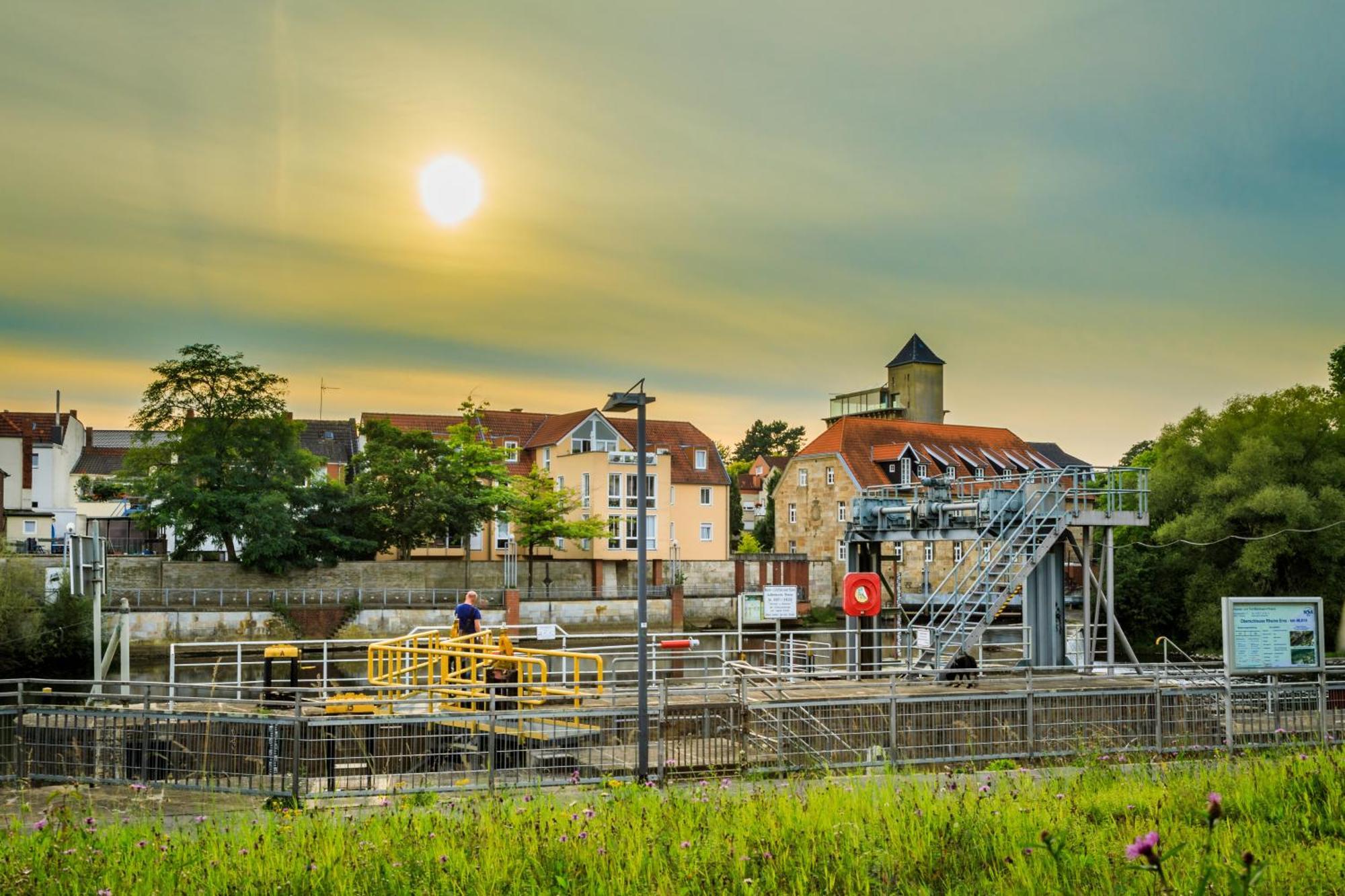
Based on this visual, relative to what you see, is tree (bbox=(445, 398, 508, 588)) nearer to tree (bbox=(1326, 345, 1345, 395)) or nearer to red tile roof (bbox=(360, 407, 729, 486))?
red tile roof (bbox=(360, 407, 729, 486))

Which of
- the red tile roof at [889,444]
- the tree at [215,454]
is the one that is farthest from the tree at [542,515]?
the red tile roof at [889,444]

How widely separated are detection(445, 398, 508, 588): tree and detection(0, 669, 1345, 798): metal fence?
4444cm

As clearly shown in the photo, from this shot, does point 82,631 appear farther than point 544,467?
No

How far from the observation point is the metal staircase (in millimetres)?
25609

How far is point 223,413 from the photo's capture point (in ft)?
198

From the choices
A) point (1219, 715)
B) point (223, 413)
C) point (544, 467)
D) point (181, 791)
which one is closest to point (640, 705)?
point (181, 791)

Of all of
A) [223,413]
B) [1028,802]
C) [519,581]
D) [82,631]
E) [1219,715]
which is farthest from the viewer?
[519,581]

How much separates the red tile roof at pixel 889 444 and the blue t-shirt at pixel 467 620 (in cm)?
5688

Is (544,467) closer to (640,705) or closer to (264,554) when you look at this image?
(264,554)

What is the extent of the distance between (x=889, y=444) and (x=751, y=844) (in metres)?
70.7

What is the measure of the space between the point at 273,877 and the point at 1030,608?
21259 millimetres

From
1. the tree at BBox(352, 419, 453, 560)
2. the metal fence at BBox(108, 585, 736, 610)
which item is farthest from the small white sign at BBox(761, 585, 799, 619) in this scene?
the tree at BBox(352, 419, 453, 560)

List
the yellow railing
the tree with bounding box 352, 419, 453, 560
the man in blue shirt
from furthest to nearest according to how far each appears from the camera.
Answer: the tree with bounding box 352, 419, 453, 560 → the man in blue shirt → the yellow railing

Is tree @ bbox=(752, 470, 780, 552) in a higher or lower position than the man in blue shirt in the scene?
higher
